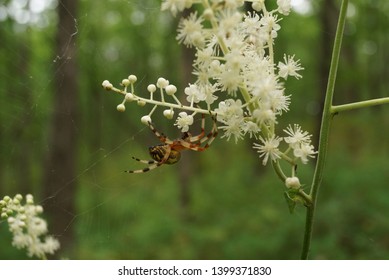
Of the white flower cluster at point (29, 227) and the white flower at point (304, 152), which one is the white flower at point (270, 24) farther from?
the white flower cluster at point (29, 227)

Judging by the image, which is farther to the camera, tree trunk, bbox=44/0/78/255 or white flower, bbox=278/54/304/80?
tree trunk, bbox=44/0/78/255

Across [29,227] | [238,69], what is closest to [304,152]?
[238,69]

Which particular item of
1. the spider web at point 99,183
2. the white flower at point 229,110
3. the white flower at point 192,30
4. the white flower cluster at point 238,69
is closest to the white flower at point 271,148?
the white flower cluster at point 238,69

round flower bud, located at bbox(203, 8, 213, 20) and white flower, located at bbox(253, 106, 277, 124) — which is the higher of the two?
round flower bud, located at bbox(203, 8, 213, 20)

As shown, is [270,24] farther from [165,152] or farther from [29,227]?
[29,227]

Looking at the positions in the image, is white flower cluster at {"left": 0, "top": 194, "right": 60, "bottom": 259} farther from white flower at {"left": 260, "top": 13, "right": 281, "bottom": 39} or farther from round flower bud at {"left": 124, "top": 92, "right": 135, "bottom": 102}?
white flower at {"left": 260, "top": 13, "right": 281, "bottom": 39}

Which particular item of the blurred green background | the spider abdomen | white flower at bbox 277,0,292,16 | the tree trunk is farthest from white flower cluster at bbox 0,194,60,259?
the tree trunk
